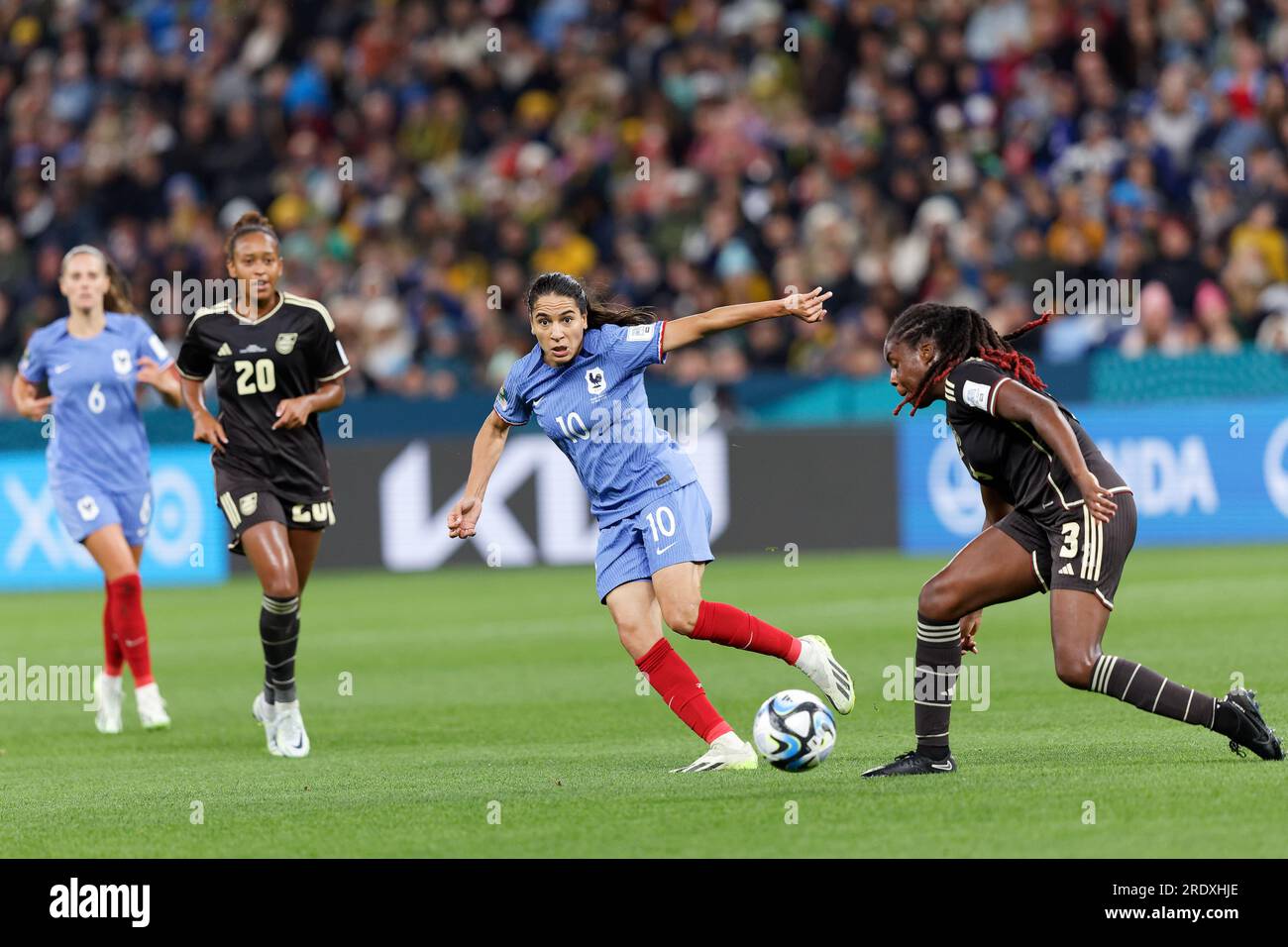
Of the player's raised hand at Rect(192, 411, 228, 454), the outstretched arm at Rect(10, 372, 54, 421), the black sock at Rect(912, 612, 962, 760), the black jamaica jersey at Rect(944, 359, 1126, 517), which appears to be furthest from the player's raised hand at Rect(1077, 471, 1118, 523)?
the outstretched arm at Rect(10, 372, 54, 421)

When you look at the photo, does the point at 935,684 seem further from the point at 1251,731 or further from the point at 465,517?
the point at 465,517

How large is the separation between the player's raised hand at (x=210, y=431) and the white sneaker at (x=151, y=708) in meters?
1.68

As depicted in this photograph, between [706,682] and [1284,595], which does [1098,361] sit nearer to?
[1284,595]

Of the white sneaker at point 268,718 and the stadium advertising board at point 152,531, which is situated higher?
the stadium advertising board at point 152,531

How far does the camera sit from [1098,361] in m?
20.1

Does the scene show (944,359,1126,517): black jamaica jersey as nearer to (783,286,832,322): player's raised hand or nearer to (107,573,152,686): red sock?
(783,286,832,322): player's raised hand

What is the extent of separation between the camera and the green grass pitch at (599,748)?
23.0 ft

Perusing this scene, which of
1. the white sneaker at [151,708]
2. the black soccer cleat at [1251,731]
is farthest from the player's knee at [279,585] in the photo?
the black soccer cleat at [1251,731]

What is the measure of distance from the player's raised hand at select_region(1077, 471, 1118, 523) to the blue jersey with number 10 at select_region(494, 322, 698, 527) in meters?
2.06

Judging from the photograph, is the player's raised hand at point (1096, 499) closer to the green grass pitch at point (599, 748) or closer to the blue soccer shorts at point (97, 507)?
the green grass pitch at point (599, 748)

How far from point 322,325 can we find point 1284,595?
8172 millimetres

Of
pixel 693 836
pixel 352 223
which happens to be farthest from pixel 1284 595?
pixel 352 223

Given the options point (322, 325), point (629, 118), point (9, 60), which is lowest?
point (322, 325)

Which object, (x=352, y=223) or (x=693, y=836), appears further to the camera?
(x=352, y=223)
